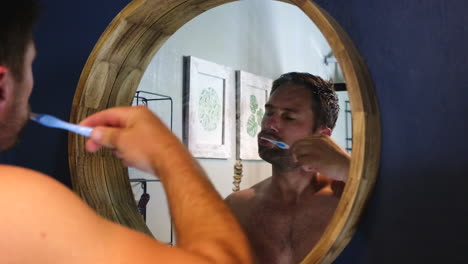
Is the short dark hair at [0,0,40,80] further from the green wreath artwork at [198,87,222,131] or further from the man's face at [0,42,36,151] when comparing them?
the green wreath artwork at [198,87,222,131]

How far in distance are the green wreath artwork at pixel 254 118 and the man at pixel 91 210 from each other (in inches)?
8.4

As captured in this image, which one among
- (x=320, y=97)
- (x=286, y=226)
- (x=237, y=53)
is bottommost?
(x=286, y=226)

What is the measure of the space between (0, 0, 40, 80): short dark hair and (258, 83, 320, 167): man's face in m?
0.43

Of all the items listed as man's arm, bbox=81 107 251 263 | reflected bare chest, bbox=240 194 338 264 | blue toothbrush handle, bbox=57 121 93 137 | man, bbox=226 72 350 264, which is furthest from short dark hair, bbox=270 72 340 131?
blue toothbrush handle, bbox=57 121 93 137

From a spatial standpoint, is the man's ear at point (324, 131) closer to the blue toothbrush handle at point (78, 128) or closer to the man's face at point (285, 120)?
the man's face at point (285, 120)

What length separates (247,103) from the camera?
94 centimetres

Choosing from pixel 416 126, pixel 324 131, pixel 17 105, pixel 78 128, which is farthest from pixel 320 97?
pixel 17 105

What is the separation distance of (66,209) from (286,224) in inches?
17.2

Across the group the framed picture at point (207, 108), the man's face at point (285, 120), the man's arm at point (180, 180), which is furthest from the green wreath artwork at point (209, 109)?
the man's arm at point (180, 180)

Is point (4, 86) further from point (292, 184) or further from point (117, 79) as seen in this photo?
point (292, 184)

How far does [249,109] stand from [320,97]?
6.1 inches

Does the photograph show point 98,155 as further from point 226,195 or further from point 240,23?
point 240,23

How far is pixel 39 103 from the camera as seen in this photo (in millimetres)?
1157

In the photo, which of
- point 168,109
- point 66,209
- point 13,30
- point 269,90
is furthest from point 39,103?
point 66,209
